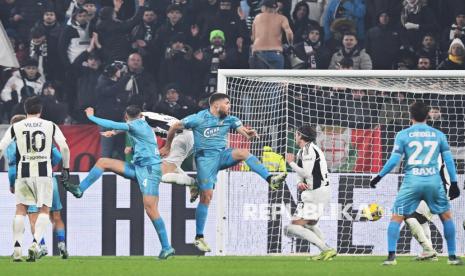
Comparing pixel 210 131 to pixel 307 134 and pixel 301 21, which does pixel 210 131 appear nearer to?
pixel 307 134

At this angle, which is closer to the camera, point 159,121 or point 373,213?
point 373,213

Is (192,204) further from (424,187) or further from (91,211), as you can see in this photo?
(424,187)

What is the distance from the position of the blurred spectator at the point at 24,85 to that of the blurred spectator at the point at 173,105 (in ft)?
7.51

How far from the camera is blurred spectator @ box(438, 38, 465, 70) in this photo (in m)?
22.3

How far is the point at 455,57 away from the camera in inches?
879

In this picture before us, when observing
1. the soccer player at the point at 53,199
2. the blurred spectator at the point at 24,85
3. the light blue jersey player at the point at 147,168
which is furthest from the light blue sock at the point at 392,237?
the blurred spectator at the point at 24,85

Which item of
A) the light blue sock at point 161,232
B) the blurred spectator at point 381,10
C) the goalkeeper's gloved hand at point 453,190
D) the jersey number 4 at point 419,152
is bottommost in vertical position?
the light blue sock at point 161,232

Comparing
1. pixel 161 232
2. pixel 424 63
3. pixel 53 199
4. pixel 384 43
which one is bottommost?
pixel 161 232

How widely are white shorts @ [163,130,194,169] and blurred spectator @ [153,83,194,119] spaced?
2.57 metres

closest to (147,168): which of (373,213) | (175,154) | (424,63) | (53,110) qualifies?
(175,154)

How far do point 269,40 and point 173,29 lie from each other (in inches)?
68.0

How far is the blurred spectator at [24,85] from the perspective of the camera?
23062 mm

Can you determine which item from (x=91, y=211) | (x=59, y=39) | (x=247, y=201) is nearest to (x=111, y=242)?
(x=91, y=211)

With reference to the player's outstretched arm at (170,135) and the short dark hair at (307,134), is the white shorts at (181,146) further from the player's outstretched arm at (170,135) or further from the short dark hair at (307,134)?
the short dark hair at (307,134)
